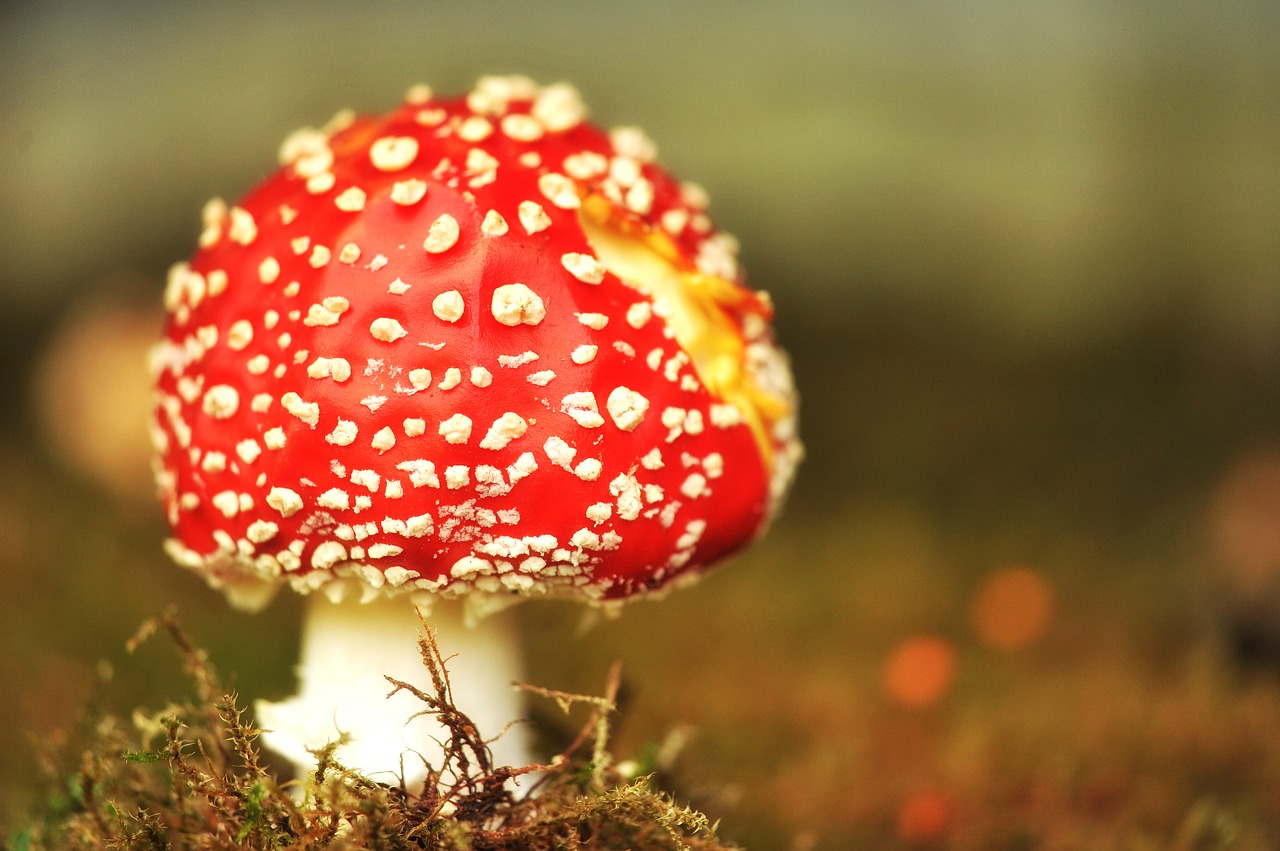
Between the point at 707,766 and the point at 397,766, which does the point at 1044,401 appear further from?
the point at 397,766

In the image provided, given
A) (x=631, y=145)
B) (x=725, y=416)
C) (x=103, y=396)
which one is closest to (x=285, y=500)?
(x=725, y=416)

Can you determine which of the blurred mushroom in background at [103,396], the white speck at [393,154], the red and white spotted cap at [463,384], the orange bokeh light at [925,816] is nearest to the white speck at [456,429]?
the red and white spotted cap at [463,384]

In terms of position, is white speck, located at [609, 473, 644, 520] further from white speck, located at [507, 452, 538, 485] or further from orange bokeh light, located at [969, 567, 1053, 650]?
orange bokeh light, located at [969, 567, 1053, 650]

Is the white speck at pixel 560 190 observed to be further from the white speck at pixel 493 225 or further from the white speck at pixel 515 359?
the white speck at pixel 515 359

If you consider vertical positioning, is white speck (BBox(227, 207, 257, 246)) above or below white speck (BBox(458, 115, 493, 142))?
below

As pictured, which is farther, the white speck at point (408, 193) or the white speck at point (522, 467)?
the white speck at point (408, 193)

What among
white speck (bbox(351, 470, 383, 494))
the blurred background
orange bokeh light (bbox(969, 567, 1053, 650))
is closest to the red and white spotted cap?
white speck (bbox(351, 470, 383, 494))
